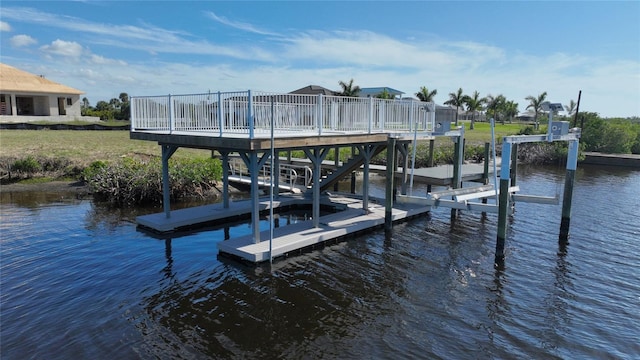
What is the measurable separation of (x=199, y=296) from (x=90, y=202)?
11879 millimetres

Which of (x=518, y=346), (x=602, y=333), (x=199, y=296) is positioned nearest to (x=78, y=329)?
(x=199, y=296)

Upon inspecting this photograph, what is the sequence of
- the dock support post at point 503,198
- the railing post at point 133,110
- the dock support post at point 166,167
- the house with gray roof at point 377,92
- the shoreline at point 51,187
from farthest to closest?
the house with gray roof at point 377,92
the shoreline at point 51,187
the railing post at point 133,110
the dock support post at point 166,167
the dock support post at point 503,198

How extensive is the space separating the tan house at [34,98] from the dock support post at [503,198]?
4750cm

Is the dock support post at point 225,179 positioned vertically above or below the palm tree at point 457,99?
below

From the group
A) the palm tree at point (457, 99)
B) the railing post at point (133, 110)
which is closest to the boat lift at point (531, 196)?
the railing post at point (133, 110)

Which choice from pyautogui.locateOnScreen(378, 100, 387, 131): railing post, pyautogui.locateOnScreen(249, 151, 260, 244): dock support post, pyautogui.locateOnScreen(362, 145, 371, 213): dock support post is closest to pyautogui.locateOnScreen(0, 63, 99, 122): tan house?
pyautogui.locateOnScreen(362, 145, 371, 213): dock support post

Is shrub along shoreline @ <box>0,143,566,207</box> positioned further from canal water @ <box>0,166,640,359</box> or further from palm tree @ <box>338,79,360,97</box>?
palm tree @ <box>338,79,360,97</box>

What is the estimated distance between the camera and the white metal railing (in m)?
12.1

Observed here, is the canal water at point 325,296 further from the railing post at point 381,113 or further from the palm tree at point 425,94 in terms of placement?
the palm tree at point 425,94

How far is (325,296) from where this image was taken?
997 centimetres

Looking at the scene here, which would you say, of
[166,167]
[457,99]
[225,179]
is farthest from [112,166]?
Result: [457,99]

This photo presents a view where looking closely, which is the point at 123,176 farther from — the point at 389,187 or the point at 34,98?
the point at 34,98

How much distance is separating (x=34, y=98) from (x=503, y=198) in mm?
53703

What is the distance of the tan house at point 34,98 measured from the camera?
147ft
